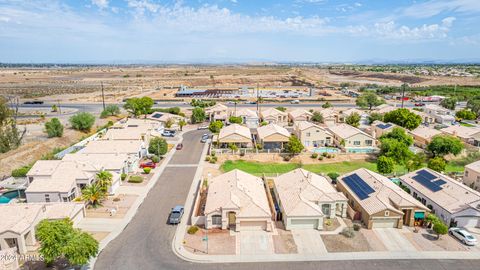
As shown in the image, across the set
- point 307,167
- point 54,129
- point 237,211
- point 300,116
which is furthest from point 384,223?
point 54,129

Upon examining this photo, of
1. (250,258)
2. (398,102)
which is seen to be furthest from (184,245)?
(398,102)

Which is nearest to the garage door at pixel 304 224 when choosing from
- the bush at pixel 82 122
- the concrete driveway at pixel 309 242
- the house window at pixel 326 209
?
the concrete driveway at pixel 309 242

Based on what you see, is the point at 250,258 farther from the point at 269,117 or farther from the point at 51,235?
the point at 269,117

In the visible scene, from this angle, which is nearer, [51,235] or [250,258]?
[51,235]

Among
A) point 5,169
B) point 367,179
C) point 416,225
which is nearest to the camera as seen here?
point 416,225

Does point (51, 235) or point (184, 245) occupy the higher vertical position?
point (51, 235)

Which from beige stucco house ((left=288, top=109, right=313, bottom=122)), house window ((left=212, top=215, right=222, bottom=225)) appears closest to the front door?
house window ((left=212, top=215, right=222, bottom=225))
